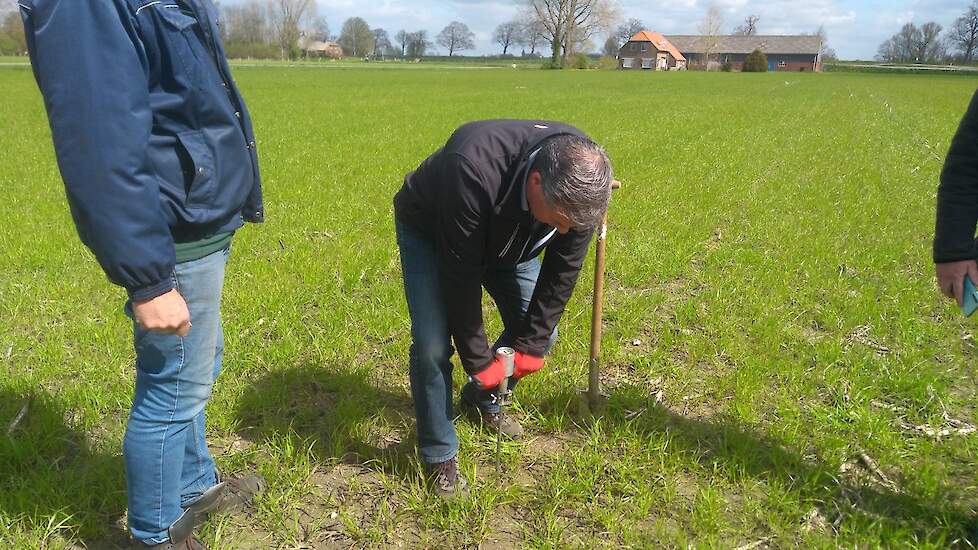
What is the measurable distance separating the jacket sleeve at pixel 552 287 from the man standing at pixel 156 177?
1.20 m

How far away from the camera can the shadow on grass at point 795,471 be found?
2746 millimetres

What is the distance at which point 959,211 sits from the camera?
256 cm

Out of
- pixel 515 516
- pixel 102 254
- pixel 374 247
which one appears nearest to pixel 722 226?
pixel 374 247

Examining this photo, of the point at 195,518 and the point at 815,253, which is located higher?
the point at 815,253

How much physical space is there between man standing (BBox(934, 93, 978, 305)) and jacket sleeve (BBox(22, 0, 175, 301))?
2.87m

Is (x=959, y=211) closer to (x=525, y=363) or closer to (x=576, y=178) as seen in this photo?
(x=576, y=178)

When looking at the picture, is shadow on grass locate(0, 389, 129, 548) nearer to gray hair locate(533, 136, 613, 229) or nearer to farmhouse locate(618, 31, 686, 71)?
gray hair locate(533, 136, 613, 229)

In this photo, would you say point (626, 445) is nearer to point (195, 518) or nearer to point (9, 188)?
point (195, 518)

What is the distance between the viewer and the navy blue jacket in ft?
5.21

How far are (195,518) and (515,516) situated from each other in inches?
52.5

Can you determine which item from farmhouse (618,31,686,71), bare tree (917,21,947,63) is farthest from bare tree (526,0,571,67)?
bare tree (917,21,947,63)

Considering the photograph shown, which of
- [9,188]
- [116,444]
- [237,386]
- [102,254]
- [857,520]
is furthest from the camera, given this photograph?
[9,188]

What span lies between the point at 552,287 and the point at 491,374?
18.3 inches

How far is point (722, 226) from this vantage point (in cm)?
752
